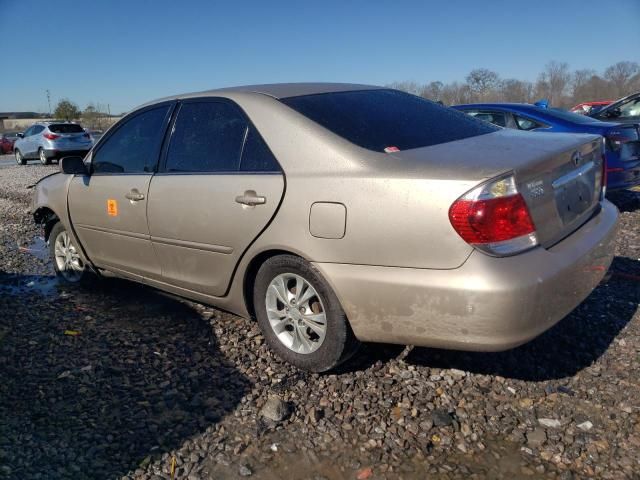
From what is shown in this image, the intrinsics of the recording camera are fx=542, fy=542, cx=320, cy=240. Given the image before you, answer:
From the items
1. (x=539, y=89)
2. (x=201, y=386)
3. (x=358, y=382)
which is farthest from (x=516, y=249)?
(x=539, y=89)

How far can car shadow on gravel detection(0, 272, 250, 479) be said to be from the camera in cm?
250

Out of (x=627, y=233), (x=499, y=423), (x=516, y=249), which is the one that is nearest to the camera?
(x=516, y=249)

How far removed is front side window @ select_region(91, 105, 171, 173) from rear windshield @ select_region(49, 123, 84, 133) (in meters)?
19.3

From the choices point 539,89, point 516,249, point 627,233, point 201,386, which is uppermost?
point 539,89

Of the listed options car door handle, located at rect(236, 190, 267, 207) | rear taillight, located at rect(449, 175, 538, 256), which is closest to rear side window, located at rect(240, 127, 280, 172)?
car door handle, located at rect(236, 190, 267, 207)

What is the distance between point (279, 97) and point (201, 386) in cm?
175

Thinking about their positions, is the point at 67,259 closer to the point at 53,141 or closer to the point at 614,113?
the point at 614,113

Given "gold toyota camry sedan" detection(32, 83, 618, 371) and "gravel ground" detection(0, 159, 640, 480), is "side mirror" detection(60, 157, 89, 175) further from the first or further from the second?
"gravel ground" detection(0, 159, 640, 480)

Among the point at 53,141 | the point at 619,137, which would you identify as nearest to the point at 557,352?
the point at 619,137

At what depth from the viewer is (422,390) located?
293cm

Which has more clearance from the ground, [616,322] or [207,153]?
[207,153]

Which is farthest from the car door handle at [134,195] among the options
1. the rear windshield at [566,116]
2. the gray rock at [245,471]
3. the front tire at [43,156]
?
the front tire at [43,156]

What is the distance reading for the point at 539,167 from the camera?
2572mm

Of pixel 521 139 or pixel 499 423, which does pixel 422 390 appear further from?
pixel 521 139
